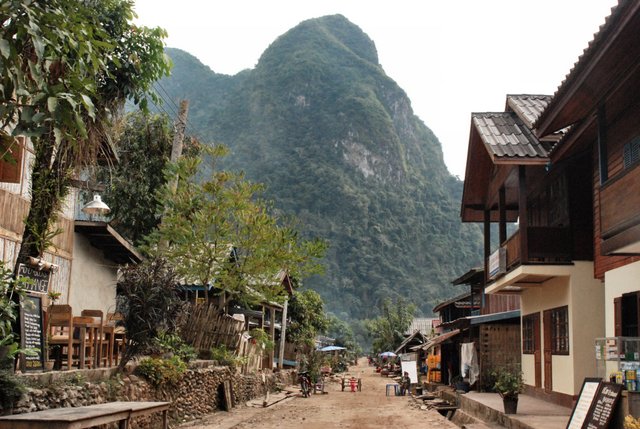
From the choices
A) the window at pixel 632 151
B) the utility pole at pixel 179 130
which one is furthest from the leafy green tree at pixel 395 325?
the window at pixel 632 151

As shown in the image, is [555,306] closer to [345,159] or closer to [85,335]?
[85,335]

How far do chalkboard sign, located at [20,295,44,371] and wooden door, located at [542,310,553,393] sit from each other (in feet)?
40.9

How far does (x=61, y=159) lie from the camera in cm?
1146

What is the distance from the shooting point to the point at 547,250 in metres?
16.4

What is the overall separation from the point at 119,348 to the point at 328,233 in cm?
11371

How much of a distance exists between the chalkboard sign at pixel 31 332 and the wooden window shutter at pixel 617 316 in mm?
9485

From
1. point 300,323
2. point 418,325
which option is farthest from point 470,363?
point 418,325

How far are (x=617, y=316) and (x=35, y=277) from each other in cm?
976

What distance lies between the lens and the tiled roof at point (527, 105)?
59.7ft

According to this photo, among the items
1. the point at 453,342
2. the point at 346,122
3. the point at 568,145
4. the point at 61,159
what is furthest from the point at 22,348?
the point at 346,122

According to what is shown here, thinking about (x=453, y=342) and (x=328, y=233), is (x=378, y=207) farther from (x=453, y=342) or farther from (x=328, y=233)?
(x=453, y=342)

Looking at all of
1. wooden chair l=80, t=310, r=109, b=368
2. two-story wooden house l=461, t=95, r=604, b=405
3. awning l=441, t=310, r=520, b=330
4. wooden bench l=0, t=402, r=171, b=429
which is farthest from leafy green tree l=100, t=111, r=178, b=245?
wooden bench l=0, t=402, r=171, b=429

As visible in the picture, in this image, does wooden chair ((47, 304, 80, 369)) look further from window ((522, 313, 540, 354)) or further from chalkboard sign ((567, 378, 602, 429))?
window ((522, 313, 540, 354))

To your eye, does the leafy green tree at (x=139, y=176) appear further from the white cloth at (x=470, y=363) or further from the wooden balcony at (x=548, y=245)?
the wooden balcony at (x=548, y=245)
